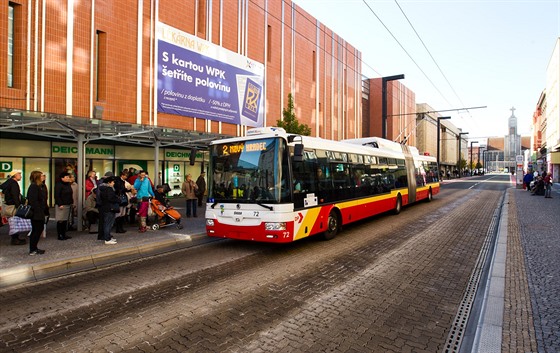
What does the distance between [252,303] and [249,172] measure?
Result: 145 inches

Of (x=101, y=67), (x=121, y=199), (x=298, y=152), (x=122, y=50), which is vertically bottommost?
(x=121, y=199)

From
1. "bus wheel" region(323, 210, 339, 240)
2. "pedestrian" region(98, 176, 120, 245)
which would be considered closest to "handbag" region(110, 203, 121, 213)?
"pedestrian" region(98, 176, 120, 245)

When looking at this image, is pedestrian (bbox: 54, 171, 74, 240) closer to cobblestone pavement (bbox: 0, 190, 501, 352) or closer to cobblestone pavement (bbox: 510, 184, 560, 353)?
cobblestone pavement (bbox: 0, 190, 501, 352)

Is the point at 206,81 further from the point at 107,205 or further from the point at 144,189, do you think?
the point at 107,205

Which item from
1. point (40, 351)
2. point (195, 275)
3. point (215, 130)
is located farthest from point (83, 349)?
point (215, 130)

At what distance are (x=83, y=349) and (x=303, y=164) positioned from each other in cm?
583

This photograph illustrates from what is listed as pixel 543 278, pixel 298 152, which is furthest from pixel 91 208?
pixel 543 278

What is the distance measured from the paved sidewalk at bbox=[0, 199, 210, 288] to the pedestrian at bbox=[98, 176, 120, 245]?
0.89ft

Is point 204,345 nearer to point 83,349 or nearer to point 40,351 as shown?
point 83,349

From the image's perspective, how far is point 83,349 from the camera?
363 cm

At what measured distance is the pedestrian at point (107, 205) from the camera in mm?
8633

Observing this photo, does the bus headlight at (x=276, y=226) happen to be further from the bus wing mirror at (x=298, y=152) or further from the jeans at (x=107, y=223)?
the jeans at (x=107, y=223)

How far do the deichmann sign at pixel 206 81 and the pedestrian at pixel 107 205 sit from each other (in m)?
9.66

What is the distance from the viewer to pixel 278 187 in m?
7.70
